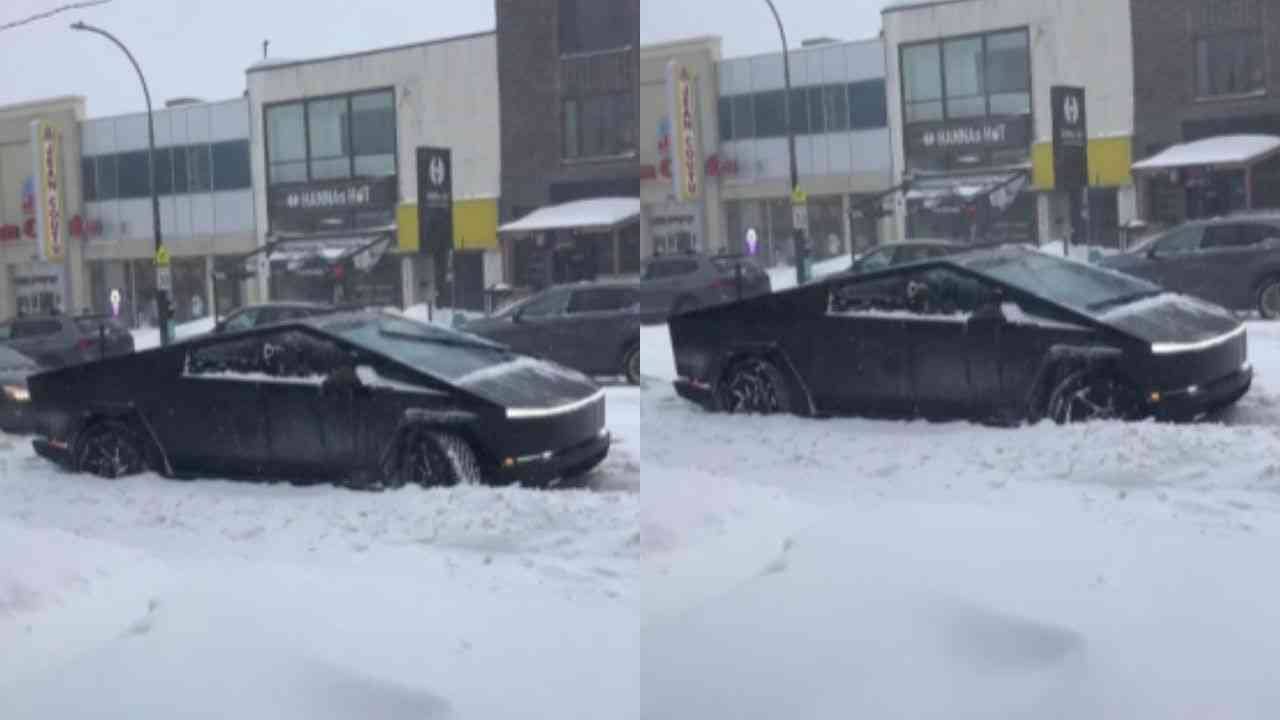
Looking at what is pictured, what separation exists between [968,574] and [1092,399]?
3.61ft

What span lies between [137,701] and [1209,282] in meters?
2.70

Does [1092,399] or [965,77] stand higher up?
[965,77]

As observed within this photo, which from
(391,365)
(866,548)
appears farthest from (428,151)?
(866,548)

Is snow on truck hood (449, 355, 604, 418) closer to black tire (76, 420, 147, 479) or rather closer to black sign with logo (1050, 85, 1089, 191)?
black tire (76, 420, 147, 479)

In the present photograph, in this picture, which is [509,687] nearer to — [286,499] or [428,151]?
[428,151]

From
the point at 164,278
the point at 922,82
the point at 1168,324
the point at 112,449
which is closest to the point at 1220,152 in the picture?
the point at 922,82

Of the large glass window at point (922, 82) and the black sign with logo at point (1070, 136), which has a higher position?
the large glass window at point (922, 82)

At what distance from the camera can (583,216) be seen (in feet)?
13.4

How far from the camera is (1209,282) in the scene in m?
4.20

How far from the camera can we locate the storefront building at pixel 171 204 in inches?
154

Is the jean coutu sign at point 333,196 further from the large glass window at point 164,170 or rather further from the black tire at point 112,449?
the black tire at point 112,449

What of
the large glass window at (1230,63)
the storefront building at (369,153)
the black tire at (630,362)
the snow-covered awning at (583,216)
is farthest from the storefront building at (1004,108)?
the black tire at (630,362)

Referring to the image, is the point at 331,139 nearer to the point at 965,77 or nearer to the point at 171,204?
the point at 171,204

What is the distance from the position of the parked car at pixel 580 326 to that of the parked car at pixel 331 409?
0.10 metres
